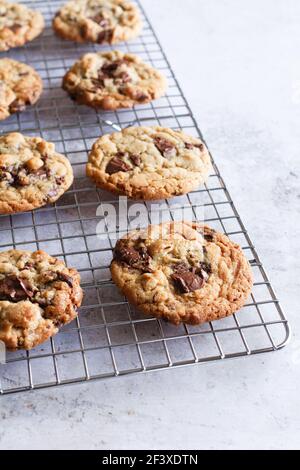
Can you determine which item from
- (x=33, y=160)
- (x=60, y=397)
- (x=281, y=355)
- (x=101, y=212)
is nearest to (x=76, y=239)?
(x=101, y=212)

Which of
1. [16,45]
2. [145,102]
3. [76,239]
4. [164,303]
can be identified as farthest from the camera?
[16,45]

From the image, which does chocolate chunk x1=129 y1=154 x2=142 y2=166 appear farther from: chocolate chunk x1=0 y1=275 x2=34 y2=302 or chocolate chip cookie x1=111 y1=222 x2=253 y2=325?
chocolate chunk x1=0 y1=275 x2=34 y2=302

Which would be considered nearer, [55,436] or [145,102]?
[55,436]

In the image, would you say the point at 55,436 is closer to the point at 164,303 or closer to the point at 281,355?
the point at 164,303

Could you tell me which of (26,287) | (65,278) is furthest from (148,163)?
(26,287)

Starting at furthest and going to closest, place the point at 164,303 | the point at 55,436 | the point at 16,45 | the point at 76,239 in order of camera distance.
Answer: the point at 16,45 < the point at 76,239 < the point at 164,303 < the point at 55,436

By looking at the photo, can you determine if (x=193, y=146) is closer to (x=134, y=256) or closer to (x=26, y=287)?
(x=134, y=256)

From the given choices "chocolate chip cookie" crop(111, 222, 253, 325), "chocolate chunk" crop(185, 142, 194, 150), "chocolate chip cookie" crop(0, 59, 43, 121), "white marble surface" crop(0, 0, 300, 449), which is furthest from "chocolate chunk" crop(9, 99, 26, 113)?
"chocolate chip cookie" crop(111, 222, 253, 325)
